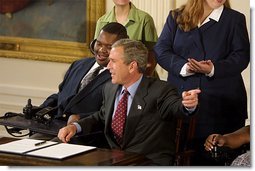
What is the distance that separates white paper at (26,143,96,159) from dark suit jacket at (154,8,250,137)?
662mm

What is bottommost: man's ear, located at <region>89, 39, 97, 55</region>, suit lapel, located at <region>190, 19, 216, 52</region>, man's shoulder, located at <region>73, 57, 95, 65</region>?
man's shoulder, located at <region>73, 57, 95, 65</region>

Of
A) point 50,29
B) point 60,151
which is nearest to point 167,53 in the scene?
point 50,29

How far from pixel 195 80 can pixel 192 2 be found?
0.44m

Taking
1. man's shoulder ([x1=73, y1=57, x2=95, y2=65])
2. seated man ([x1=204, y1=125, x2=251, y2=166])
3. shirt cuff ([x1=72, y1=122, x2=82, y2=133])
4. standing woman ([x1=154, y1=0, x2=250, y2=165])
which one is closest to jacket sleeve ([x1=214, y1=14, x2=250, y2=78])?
standing woman ([x1=154, y1=0, x2=250, y2=165])

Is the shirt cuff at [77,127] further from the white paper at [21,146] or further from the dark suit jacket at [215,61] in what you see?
the dark suit jacket at [215,61]

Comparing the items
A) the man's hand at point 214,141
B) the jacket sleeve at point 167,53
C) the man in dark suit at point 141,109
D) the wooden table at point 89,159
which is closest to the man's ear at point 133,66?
the man in dark suit at point 141,109

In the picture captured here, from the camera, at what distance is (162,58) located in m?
4.92

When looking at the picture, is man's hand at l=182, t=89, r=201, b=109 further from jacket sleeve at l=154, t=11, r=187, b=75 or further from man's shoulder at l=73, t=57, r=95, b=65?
man's shoulder at l=73, t=57, r=95, b=65

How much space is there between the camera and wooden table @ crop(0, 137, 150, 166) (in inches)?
178

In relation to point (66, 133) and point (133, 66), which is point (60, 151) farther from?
point (133, 66)

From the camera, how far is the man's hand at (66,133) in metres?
4.87

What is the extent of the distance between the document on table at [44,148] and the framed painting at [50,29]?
1.76ft

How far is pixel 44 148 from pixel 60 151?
0.33 ft

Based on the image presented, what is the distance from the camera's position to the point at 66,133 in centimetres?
488
